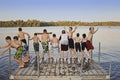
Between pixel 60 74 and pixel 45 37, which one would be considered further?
pixel 45 37

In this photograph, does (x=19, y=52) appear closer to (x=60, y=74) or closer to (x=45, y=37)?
(x=45, y=37)

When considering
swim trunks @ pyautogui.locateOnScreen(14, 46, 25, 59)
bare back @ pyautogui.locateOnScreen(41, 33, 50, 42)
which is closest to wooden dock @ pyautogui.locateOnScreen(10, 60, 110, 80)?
swim trunks @ pyautogui.locateOnScreen(14, 46, 25, 59)

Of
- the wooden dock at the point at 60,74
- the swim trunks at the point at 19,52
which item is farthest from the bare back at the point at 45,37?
the swim trunks at the point at 19,52

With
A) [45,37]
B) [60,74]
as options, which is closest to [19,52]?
[45,37]

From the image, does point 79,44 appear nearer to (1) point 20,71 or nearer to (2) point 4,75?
(1) point 20,71

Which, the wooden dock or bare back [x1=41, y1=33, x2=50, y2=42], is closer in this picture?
the wooden dock

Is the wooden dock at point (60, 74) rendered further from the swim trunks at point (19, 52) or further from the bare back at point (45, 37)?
the bare back at point (45, 37)

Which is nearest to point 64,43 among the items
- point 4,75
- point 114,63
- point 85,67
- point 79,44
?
point 79,44

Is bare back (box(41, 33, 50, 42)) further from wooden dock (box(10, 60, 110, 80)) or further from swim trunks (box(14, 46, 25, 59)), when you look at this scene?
swim trunks (box(14, 46, 25, 59))

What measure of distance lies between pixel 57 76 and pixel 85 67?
6.91 ft

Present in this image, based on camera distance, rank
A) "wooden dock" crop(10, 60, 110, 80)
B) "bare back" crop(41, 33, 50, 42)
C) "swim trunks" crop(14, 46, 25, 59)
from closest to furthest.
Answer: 1. "wooden dock" crop(10, 60, 110, 80)
2. "swim trunks" crop(14, 46, 25, 59)
3. "bare back" crop(41, 33, 50, 42)

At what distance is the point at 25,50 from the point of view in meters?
14.4

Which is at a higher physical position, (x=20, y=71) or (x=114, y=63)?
(x=20, y=71)

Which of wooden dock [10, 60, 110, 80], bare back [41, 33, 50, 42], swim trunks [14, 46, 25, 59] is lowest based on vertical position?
wooden dock [10, 60, 110, 80]
